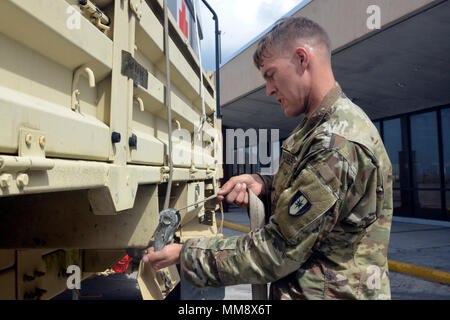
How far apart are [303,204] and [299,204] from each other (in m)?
0.01

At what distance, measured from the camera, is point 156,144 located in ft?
5.73

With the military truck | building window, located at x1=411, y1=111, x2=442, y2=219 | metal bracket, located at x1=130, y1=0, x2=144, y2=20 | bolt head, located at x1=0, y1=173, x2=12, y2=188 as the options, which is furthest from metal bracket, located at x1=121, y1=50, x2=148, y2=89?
building window, located at x1=411, y1=111, x2=442, y2=219

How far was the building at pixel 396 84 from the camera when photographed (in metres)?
4.48

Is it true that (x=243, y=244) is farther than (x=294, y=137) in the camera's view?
No

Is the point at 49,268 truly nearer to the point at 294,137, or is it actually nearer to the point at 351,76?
the point at 294,137

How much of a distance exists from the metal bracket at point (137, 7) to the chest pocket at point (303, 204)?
34.6 inches

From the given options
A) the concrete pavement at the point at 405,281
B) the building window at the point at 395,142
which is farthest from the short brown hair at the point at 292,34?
the building window at the point at 395,142

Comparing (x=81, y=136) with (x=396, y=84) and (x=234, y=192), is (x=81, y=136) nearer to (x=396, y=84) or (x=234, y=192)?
(x=234, y=192)

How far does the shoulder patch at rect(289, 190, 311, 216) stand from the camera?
1107mm

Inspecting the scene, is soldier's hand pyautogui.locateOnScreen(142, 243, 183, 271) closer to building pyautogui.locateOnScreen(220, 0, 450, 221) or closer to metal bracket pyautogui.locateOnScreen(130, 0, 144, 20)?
metal bracket pyautogui.locateOnScreen(130, 0, 144, 20)

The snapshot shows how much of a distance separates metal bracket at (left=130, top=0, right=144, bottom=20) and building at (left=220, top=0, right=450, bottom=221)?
11.3 feet

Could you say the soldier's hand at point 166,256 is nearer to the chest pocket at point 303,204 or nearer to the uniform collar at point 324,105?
the chest pocket at point 303,204
